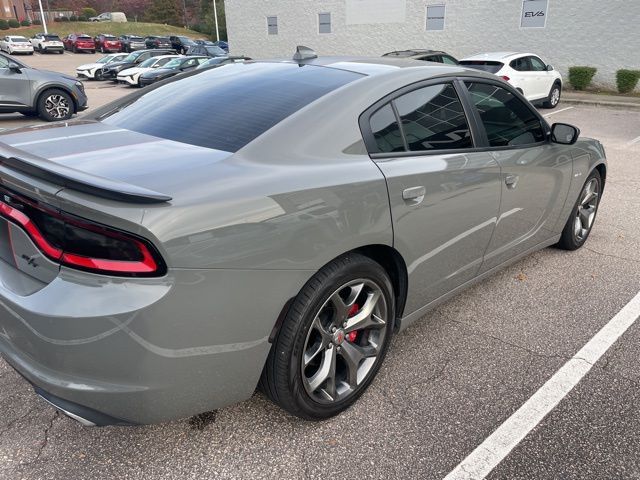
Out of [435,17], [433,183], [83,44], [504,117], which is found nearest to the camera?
[433,183]

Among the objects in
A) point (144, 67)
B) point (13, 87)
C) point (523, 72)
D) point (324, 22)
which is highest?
point (324, 22)

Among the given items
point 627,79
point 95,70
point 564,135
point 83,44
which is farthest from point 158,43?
point 564,135

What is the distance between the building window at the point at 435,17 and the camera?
2319cm

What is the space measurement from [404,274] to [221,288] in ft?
3.58

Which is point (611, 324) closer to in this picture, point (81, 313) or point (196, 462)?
point (196, 462)

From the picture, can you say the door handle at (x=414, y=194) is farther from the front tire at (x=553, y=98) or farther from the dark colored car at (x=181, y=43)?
the dark colored car at (x=181, y=43)

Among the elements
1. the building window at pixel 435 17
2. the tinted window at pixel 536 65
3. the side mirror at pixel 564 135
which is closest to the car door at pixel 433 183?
the side mirror at pixel 564 135

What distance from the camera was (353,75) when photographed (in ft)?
8.75

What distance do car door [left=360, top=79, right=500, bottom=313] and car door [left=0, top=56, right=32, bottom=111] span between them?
36.9 ft

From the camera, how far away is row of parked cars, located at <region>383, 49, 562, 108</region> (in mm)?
13242

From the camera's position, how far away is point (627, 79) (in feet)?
59.6

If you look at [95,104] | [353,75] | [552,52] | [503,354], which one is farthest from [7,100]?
[552,52]

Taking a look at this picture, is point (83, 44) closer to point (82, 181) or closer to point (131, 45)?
point (131, 45)

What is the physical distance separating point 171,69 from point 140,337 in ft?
70.8
